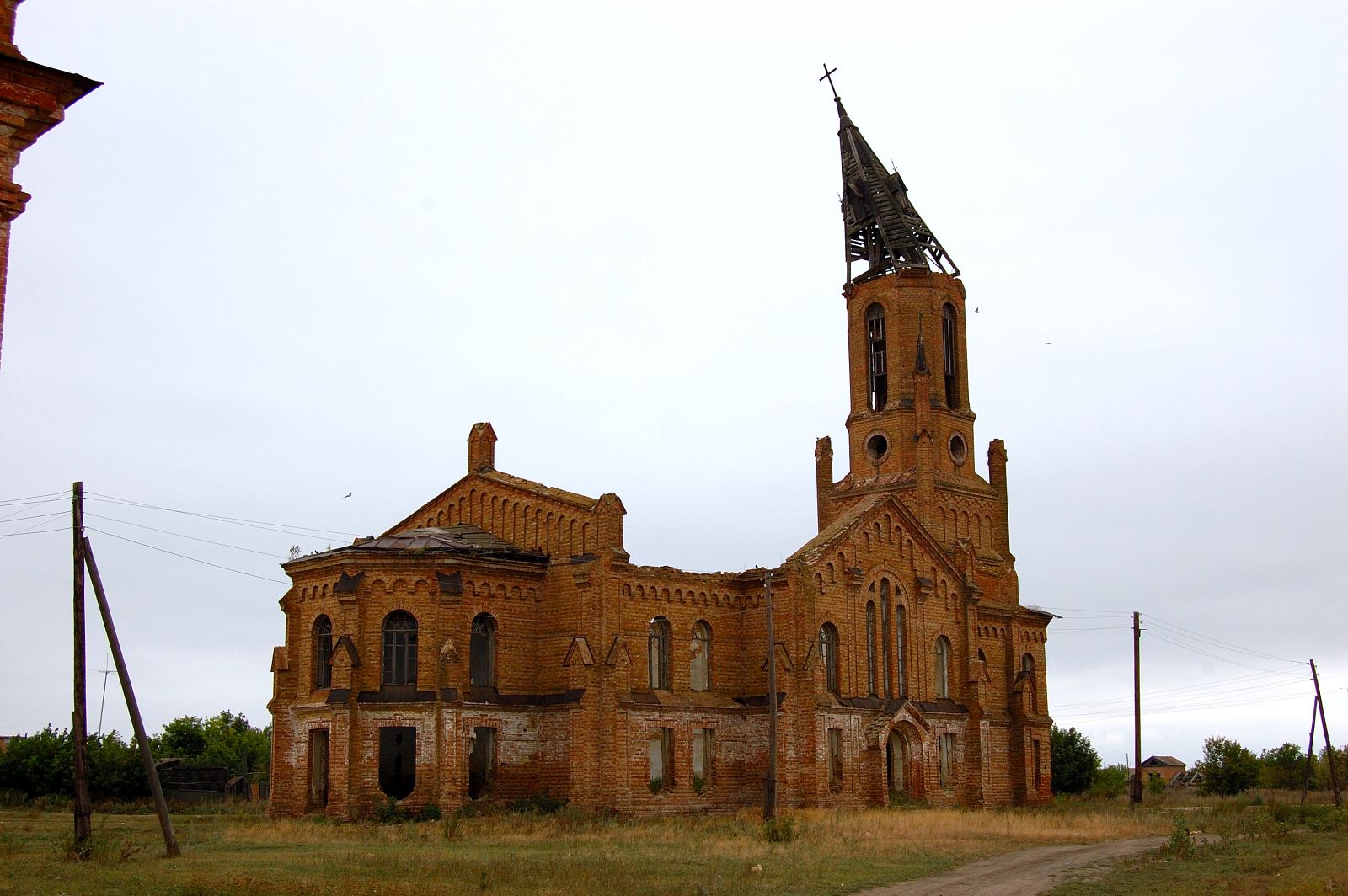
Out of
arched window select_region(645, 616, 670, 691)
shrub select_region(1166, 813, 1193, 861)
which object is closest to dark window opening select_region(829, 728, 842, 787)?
arched window select_region(645, 616, 670, 691)

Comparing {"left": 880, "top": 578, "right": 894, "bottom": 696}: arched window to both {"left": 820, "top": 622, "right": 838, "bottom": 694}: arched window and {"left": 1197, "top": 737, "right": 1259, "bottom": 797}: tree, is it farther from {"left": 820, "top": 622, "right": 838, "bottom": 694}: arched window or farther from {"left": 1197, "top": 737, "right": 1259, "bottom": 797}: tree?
{"left": 1197, "top": 737, "right": 1259, "bottom": 797}: tree

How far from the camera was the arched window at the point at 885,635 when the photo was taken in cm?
4188

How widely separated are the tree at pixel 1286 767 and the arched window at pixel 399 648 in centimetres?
5209

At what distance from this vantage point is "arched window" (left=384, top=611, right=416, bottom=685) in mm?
34656

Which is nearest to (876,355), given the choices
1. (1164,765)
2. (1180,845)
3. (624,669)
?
(624,669)

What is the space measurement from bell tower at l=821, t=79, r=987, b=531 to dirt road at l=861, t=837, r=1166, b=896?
69.1ft

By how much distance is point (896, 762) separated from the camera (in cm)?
4175

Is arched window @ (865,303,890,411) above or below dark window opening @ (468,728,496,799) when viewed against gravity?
above

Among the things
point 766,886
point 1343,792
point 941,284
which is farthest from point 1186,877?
point 1343,792

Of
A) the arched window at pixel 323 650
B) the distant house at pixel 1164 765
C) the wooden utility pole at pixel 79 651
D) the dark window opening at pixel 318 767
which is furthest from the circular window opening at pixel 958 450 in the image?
the distant house at pixel 1164 765

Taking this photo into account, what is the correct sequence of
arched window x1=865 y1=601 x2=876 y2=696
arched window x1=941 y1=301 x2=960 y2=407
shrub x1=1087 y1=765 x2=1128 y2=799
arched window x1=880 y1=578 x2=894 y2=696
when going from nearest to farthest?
arched window x1=865 y1=601 x2=876 y2=696 < arched window x1=880 y1=578 x2=894 y2=696 < arched window x1=941 y1=301 x2=960 y2=407 < shrub x1=1087 y1=765 x2=1128 y2=799

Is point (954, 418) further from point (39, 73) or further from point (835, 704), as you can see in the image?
point (39, 73)

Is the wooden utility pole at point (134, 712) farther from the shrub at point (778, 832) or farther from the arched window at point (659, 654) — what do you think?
the arched window at point (659, 654)

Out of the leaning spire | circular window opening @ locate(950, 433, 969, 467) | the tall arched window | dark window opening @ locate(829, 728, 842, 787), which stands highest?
the leaning spire
